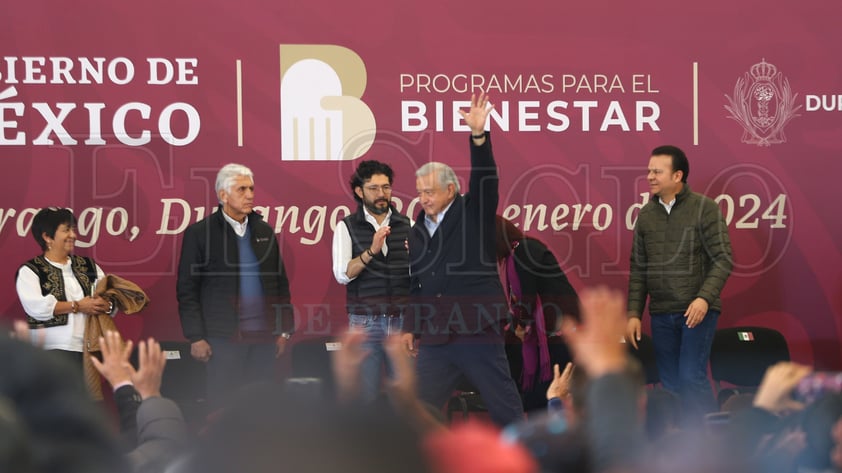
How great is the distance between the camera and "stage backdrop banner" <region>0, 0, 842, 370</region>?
21.6 ft

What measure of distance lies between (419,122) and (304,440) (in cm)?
605

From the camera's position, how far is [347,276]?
226 inches

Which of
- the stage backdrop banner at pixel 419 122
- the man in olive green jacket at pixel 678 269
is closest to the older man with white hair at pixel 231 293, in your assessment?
the stage backdrop banner at pixel 419 122

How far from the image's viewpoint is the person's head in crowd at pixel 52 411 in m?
0.83

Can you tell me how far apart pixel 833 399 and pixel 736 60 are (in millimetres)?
5593

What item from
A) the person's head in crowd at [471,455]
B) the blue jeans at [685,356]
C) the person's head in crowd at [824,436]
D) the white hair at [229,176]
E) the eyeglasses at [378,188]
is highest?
the white hair at [229,176]

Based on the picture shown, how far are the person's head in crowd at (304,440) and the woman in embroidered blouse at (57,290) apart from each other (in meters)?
5.35

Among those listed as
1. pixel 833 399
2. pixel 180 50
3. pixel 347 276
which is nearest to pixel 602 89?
pixel 347 276

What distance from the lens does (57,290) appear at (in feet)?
19.4

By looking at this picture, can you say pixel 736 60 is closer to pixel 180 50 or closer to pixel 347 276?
pixel 347 276

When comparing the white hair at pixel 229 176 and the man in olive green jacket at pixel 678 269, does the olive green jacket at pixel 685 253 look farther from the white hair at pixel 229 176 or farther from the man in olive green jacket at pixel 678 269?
the white hair at pixel 229 176

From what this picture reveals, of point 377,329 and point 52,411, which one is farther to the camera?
point 377,329

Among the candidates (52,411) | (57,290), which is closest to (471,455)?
(52,411)

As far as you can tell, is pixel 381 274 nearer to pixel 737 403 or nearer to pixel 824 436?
pixel 737 403
